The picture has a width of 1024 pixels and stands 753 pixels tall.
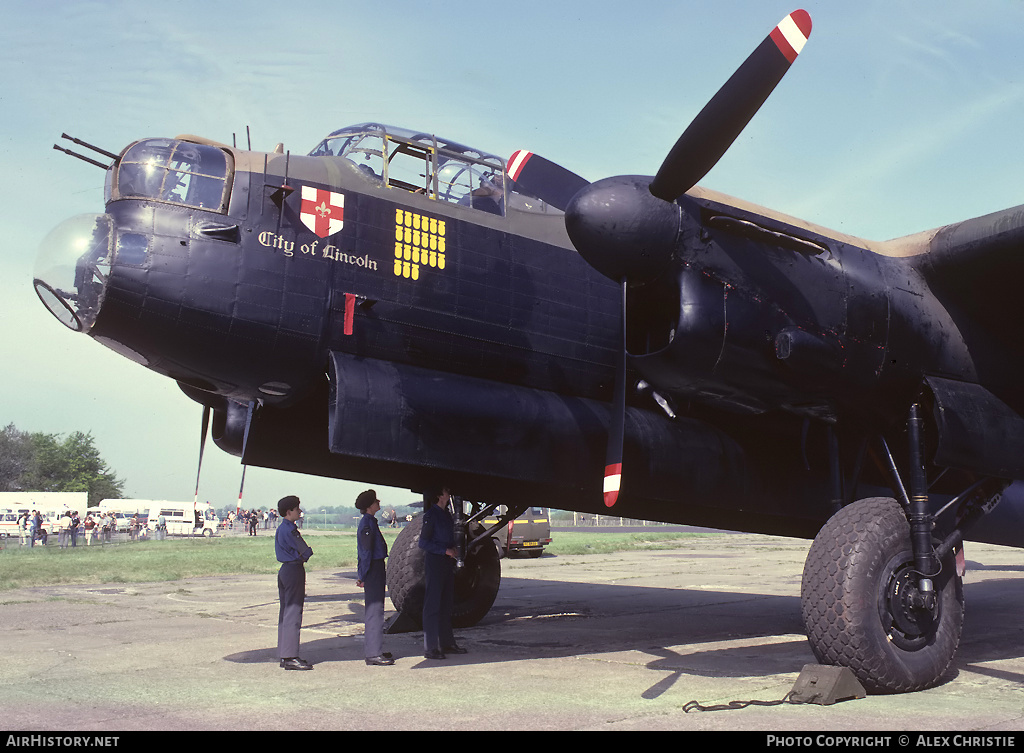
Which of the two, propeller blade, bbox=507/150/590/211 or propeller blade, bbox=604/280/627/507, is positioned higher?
propeller blade, bbox=507/150/590/211

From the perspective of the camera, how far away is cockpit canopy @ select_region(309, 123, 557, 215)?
8.77 meters

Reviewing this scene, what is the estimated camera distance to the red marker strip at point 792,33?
734 centimetres

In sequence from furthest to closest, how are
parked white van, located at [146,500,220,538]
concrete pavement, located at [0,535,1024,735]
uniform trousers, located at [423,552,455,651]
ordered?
parked white van, located at [146,500,220,538] < uniform trousers, located at [423,552,455,651] < concrete pavement, located at [0,535,1024,735]

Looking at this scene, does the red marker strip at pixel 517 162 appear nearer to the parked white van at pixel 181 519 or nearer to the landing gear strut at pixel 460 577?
the landing gear strut at pixel 460 577

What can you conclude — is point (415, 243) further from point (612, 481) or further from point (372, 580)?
point (372, 580)

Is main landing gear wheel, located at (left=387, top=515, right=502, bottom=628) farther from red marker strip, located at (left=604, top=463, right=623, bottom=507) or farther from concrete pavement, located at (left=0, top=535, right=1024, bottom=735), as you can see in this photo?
red marker strip, located at (left=604, top=463, right=623, bottom=507)

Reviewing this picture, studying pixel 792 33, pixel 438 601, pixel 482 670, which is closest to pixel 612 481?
pixel 482 670

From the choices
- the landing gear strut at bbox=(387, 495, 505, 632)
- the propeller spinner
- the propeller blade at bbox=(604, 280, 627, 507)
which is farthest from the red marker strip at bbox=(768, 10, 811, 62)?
the landing gear strut at bbox=(387, 495, 505, 632)

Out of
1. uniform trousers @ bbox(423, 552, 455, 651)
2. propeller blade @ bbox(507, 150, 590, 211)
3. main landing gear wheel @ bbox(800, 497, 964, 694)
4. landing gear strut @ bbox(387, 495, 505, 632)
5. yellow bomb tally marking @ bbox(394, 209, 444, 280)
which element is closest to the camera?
main landing gear wheel @ bbox(800, 497, 964, 694)

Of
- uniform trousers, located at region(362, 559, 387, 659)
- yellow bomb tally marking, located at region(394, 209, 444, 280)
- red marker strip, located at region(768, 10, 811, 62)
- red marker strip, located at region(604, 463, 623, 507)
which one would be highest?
red marker strip, located at region(768, 10, 811, 62)

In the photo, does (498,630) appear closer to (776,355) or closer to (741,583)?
(776,355)

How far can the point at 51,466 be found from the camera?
333 feet

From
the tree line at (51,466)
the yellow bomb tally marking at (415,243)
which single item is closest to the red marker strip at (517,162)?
the yellow bomb tally marking at (415,243)

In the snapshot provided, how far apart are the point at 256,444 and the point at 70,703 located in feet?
9.77
